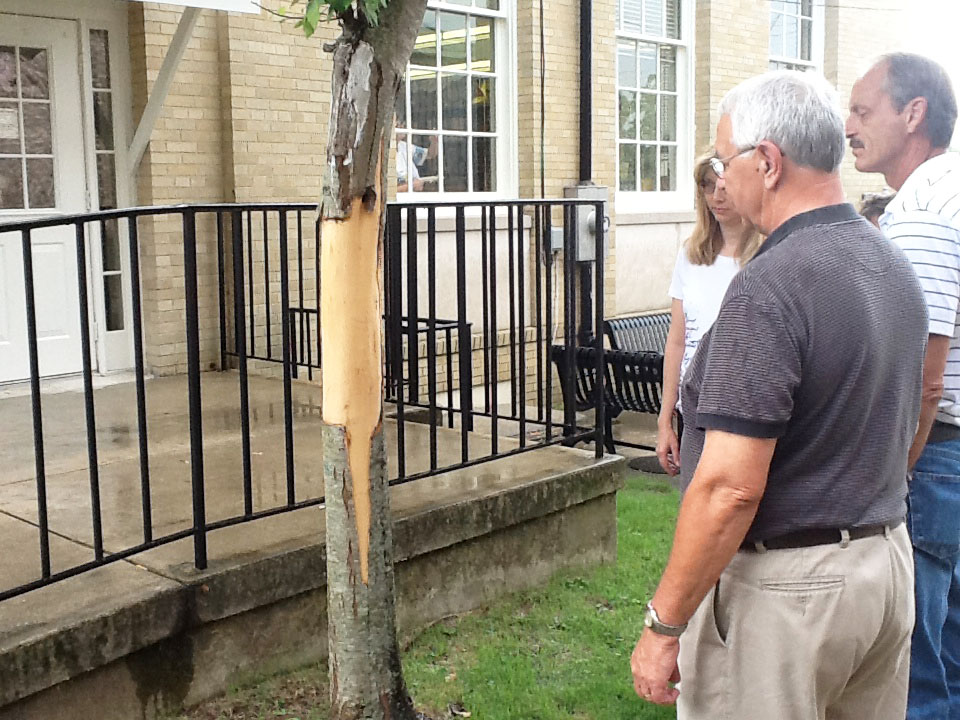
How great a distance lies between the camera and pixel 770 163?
210cm

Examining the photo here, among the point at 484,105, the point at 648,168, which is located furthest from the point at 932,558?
the point at 648,168

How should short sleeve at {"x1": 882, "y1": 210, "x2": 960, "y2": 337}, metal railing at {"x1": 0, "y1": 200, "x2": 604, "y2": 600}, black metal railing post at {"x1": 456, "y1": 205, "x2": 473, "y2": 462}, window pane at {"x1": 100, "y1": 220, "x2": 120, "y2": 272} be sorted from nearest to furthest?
short sleeve at {"x1": 882, "y1": 210, "x2": 960, "y2": 337}
metal railing at {"x1": 0, "y1": 200, "x2": 604, "y2": 600}
black metal railing post at {"x1": 456, "y1": 205, "x2": 473, "y2": 462}
window pane at {"x1": 100, "y1": 220, "x2": 120, "y2": 272}

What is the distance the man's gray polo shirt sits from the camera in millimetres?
1976

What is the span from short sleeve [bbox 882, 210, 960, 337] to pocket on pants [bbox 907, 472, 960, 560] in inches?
18.2

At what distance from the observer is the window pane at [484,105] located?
9953 millimetres

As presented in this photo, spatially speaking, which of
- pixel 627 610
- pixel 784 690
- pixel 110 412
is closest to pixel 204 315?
pixel 110 412

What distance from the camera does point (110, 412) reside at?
240 inches

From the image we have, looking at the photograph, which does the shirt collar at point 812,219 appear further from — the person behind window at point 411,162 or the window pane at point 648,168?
the window pane at point 648,168

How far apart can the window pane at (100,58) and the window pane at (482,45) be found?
3.65 metres

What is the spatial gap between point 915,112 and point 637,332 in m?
5.93

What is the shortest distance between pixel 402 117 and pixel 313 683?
253 inches

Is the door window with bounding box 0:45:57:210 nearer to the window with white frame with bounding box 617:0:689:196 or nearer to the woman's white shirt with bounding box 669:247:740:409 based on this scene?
the woman's white shirt with bounding box 669:247:740:409

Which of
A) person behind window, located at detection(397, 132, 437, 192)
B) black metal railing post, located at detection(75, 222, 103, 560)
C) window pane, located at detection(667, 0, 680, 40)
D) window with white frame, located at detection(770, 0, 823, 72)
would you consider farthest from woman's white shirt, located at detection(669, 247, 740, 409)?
window with white frame, located at detection(770, 0, 823, 72)

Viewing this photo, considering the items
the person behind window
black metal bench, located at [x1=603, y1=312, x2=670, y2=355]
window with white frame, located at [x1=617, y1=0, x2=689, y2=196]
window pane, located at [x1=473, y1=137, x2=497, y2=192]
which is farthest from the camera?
window with white frame, located at [x1=617, y1=0, x2=689, y2=196]
